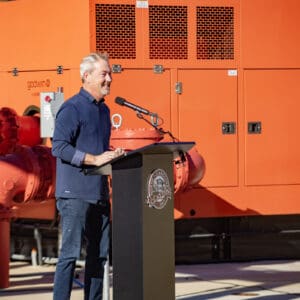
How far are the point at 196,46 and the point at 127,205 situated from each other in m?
4.69

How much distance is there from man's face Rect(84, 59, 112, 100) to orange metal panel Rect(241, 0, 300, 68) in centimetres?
402

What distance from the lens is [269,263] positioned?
9977 mm

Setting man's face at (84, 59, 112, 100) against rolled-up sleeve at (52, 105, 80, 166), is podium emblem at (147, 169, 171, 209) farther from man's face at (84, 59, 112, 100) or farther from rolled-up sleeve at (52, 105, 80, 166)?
man's face at (84, 59, 112, 100)

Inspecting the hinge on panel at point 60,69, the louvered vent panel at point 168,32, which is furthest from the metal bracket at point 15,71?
the louvered vent panel at point 168,32

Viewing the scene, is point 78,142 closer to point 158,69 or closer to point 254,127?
point 158,69

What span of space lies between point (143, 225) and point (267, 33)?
199 inches

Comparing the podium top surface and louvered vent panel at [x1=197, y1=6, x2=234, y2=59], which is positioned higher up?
louvered vent panel at [x1=197, y1=6, x2=234, y2=59]

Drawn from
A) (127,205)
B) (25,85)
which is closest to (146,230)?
(127,205)

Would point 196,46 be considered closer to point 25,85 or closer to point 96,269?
point 25,85

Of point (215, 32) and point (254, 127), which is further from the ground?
point (215, 32)

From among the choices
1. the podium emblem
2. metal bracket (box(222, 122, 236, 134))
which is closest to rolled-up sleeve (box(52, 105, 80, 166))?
the podium emblem

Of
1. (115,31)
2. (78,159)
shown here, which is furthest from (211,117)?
(78,159)

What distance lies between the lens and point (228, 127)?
9852mm

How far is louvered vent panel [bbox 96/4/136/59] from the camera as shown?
9.62 metres
